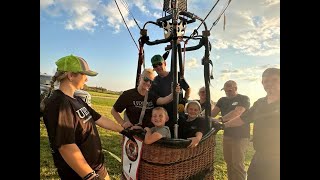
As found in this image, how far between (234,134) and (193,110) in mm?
622

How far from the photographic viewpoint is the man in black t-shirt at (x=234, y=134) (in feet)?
6.97

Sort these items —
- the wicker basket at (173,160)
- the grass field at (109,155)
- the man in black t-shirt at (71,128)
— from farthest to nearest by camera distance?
1. the grass field at (109,155)
2. the wicker basket at (173,160)
3. the man in black t-shirt at (71,128)

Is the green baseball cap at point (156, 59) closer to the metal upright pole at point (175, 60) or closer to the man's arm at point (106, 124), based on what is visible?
the metal upright pole at point (175, 60)

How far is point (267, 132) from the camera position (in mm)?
1781

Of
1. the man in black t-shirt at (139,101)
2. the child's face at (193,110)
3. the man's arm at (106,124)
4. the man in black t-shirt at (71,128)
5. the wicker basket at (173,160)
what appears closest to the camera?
the man in black t-shirt at (71,128)

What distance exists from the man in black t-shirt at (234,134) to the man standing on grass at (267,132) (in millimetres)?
219

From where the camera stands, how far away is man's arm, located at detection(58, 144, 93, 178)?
3.77ft

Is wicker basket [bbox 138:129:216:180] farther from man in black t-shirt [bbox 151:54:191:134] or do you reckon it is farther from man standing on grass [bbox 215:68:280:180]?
man in black t-shirt [bbox 151:54:191:134]

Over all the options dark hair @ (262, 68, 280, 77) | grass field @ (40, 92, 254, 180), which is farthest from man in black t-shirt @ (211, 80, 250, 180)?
dark hair @ (262, 68, 280, 77)

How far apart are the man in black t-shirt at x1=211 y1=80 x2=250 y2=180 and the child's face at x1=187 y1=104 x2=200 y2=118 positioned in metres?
0.50

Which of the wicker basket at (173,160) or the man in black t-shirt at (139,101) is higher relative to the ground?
the man in black t-shirt at (139,101)

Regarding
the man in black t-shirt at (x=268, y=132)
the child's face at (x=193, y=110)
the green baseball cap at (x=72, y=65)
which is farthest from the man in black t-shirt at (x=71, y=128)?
the man in black t-shirt at (x=268, y=132)

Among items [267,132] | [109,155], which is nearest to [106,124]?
[267,132]

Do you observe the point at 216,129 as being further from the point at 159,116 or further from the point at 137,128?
the point at 137,128
